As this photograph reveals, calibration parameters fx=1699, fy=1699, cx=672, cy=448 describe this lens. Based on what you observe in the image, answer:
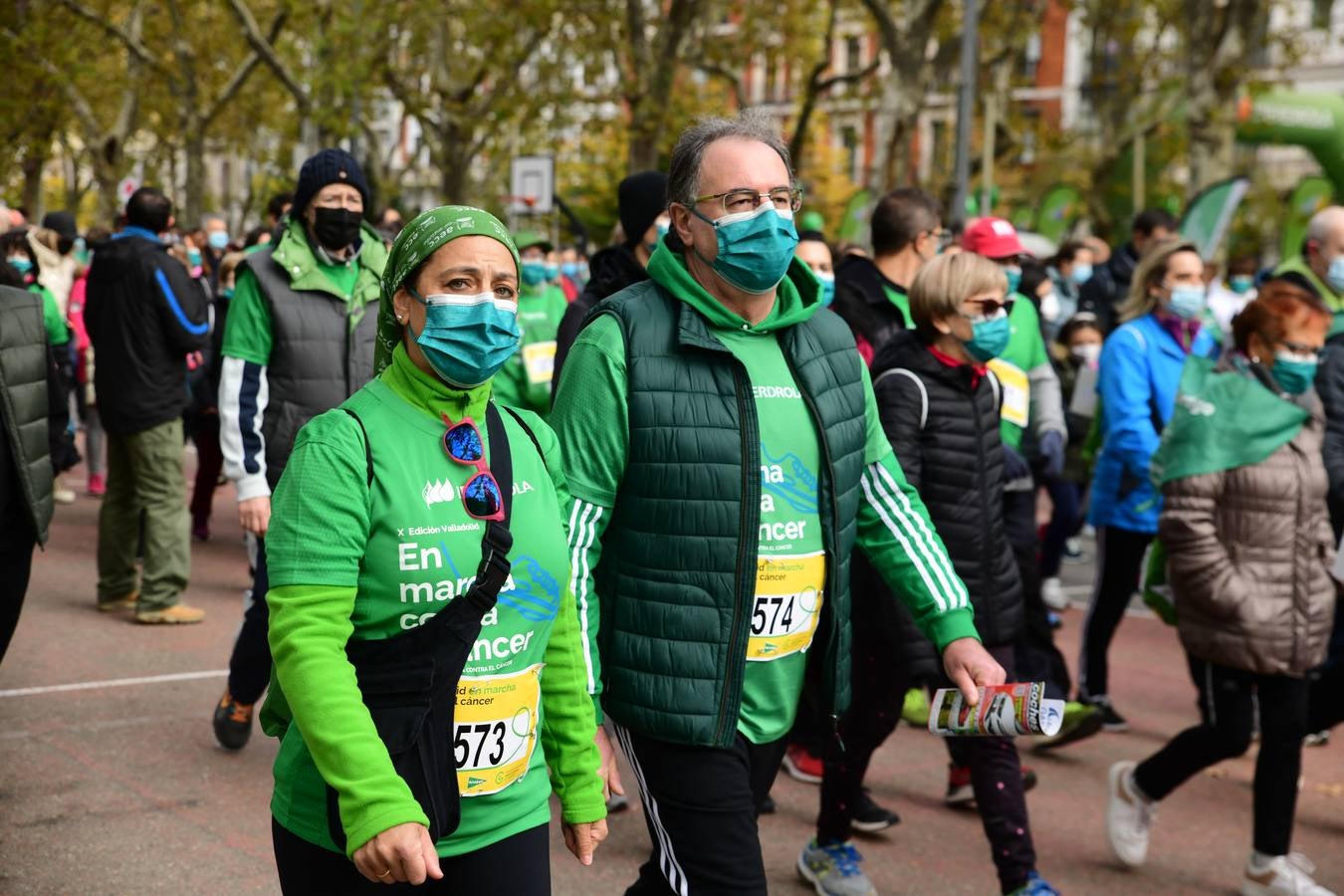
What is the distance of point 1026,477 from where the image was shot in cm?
677

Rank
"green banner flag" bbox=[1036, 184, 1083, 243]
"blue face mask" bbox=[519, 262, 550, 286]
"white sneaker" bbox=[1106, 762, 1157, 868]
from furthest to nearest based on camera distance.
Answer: "green banner flag" bbox=[1036, 184, 1083, 243] → "blue face mask" bbox=[519, 262, 550, 286] → "white sneaker" bbox=[1106, 762, 1157, 868]

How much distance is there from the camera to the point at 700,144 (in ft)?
12.3

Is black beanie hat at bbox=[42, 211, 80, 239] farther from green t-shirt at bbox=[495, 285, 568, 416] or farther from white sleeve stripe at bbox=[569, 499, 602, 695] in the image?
white sleeve stripe at bbox=[569, 499, 602, 695]

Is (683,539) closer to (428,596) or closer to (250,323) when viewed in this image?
(428,596)

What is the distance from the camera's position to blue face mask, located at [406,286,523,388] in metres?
2.93

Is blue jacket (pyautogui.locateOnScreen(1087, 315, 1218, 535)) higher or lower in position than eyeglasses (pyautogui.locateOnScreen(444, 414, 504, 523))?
lower

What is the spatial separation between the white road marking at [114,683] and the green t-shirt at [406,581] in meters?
4.72

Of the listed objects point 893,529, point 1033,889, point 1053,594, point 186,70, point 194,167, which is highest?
point 186,70

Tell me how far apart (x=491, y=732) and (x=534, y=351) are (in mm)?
5801

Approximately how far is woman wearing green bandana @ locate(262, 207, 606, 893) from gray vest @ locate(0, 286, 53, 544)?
2723mm

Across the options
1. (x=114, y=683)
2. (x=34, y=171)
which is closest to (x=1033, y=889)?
(x=114, y=683)

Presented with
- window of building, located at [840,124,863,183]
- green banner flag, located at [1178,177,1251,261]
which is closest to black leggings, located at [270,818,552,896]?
green banner flag, located at [1178,177,1251,261]

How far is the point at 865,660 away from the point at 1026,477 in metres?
1.77

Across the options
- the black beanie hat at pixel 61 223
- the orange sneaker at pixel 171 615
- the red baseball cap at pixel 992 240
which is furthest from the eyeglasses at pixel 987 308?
the black beanie hat at pixel 61 223
